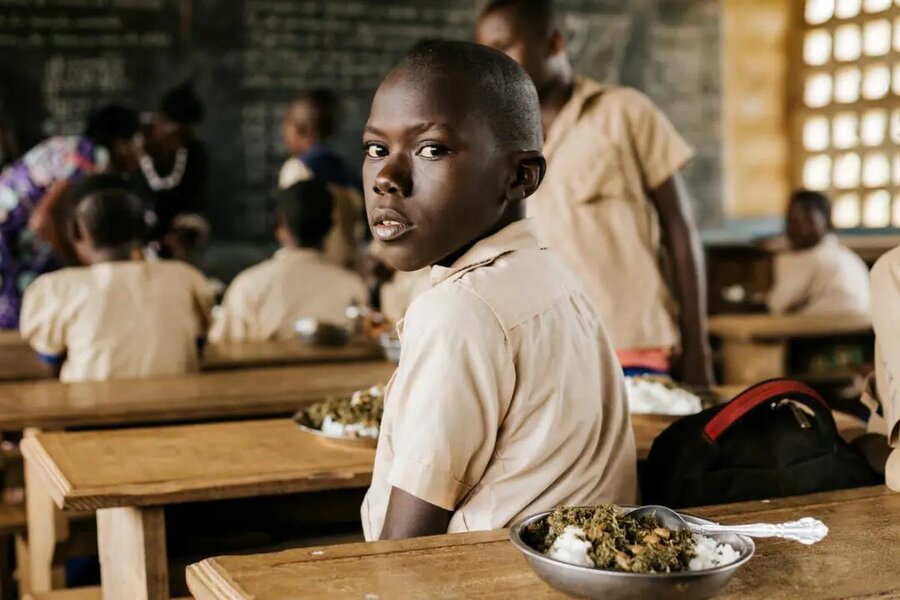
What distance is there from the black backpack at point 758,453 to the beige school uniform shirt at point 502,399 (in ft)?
0.75

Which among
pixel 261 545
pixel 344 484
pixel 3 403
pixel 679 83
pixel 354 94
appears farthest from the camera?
pixel 679 83

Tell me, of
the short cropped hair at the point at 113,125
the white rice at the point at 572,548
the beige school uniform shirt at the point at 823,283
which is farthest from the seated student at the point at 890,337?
the short cropped hair at the point at 113,125

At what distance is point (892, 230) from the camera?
23.5ft

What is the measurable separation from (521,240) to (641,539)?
1.55 feet

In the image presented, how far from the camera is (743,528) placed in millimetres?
1195

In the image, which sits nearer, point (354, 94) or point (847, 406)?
point (847, 406)

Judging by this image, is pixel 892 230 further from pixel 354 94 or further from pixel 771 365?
pixel 354 94

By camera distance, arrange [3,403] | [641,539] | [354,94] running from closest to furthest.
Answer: [641,539] < [3,403] < [354,94]

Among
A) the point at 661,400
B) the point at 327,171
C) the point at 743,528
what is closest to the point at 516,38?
the point at 661,400

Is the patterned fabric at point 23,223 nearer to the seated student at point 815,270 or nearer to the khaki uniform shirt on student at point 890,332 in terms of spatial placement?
the seated student at point 815,270

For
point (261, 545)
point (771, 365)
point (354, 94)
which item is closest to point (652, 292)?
point (261, 545)

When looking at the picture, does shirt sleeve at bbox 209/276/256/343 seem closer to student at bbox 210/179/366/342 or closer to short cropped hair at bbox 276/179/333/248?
student at bbox 210/179/366/342

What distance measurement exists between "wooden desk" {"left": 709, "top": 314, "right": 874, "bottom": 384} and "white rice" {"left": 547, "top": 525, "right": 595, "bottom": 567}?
13.1 ft

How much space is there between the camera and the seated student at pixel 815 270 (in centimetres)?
586
